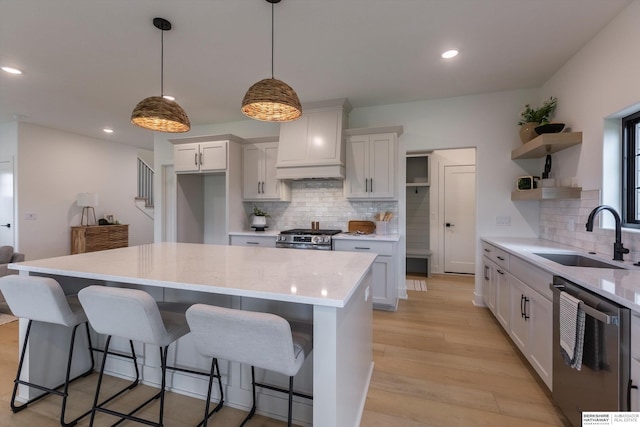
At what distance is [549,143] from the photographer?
8.82 ft

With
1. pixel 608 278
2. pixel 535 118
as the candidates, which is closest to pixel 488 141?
pixel 535 118

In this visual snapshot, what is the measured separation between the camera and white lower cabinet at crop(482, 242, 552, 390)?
6.24 feet

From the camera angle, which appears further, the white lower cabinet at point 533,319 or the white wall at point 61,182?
the white wall at point 61,182

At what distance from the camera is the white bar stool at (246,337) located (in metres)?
1.13

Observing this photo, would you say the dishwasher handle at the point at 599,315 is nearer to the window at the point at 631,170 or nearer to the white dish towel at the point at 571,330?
the white dish towel at the point at 571,330

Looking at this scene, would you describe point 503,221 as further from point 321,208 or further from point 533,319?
point 321,208

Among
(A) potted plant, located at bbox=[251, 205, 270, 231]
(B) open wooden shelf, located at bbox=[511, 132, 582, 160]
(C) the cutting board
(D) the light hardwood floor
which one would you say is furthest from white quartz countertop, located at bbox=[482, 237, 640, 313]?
(A) potted plant, located at bbox=[251, 205, 270, 231]

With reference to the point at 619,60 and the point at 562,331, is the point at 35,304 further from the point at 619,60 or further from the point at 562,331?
the point at 619,60

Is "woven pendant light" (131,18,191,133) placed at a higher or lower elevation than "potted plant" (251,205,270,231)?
higher

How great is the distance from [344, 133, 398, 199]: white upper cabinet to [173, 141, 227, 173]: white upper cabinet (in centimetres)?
181

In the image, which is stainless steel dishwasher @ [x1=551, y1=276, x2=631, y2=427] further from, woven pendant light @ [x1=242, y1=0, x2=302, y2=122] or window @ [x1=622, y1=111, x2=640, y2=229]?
woven pendant light @ [x1=242, y1=0, x2=302, y2=122]

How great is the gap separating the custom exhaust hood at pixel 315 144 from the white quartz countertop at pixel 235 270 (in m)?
1.73

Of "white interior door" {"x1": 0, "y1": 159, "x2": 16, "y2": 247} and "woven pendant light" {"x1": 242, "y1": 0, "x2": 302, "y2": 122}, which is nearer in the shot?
"woven pendant light" {"x1": 242, "y1": 0, "x2": 302, "y2": 122}

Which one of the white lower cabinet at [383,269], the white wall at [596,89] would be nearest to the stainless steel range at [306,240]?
the white lower cabinet at [383,269]
